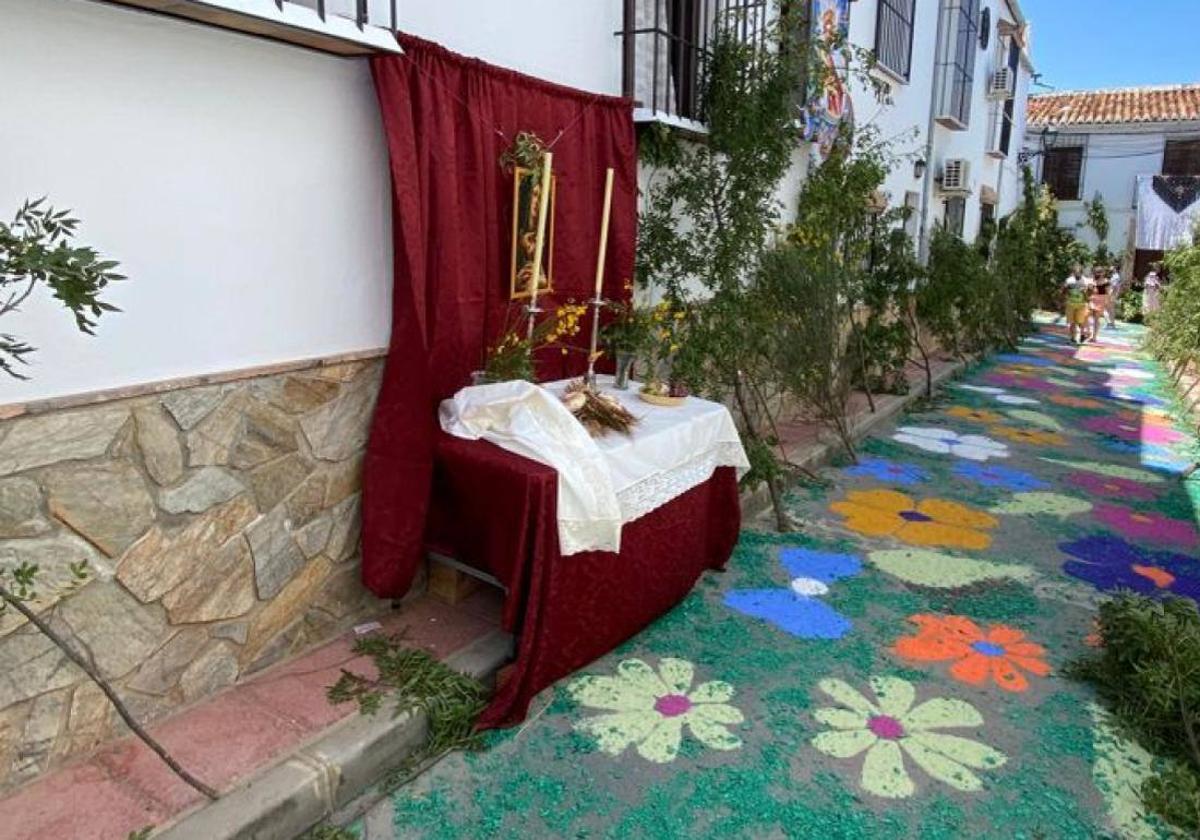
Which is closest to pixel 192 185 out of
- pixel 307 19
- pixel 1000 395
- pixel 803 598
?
pixel 307 19

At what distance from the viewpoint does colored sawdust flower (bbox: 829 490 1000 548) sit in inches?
195

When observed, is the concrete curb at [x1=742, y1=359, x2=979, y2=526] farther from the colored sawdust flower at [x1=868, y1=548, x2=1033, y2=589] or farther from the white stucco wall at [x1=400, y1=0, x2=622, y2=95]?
the white stucco wall at [x1=400, y1=0, x2=622, y2=95]

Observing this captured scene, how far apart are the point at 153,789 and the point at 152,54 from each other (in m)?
2.16

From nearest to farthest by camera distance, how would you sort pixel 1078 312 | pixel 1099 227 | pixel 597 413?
pixel 597 413 → pixel 1078 312 → pixel 1099 227

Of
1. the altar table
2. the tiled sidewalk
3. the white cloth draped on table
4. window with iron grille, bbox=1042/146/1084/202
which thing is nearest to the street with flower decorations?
the altar table

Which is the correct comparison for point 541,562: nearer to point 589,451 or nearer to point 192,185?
point 589,451

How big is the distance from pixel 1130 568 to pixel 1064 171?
74.9 ft

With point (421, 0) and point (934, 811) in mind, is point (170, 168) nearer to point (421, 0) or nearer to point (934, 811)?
point (421, 0)

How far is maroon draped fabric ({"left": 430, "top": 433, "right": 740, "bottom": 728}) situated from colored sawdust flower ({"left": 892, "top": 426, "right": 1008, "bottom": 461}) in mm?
4154

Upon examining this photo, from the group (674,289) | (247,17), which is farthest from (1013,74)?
(247,17)

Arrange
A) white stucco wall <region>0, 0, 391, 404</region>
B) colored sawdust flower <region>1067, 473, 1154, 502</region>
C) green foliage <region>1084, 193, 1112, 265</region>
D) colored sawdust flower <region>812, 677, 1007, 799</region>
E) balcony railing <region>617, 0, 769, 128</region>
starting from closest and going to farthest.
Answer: white stucco wall <region>0, 0, 391, 404</region>, colored sawdust flower <region>812, 677, 1007, 799</region>, balcony railing <region>617, 0, 769, 128</region>, colored sawdust flower <region>1067, 473, 1154, 502</region>, green foliage <region>1084, 193, 1112, 265</region>

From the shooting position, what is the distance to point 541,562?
2893mm

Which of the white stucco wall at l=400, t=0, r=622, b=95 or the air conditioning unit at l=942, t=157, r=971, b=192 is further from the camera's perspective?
the air conditioning unit at l=942, t=157, r=971, b=192

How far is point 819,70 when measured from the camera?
5207 millimetres
